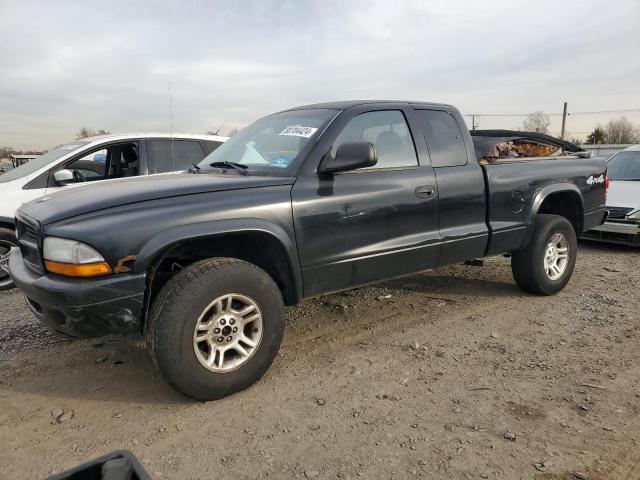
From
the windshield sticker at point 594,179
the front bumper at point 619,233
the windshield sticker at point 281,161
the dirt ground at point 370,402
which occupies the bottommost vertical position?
the dirt ground at point 370,402

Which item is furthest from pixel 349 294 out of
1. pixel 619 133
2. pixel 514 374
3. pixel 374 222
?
pixel 619 133

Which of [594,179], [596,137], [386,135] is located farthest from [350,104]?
[596,137]

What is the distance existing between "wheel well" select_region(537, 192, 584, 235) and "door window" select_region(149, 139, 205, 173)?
4350 mm

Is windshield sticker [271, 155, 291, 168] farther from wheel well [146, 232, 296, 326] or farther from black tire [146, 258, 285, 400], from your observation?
black tire [146, 258, 285, 400]

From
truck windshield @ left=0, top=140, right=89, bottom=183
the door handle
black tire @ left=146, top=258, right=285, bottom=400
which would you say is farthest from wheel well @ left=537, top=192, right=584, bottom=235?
truck windshield @ left=0, top=140, right=89, bottom=183

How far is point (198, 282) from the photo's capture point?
112 inches

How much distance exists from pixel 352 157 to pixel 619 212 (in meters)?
5.69

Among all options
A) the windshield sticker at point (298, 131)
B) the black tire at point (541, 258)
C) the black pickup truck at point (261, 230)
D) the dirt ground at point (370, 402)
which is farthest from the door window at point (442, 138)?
the dirt ground at point (370, 402)

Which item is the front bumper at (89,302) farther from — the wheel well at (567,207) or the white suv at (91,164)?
the wheel well at (567,207)

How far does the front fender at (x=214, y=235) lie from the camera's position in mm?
2711

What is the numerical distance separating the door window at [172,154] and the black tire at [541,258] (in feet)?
13.8

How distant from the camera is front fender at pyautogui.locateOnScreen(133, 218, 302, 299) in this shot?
2.71 meters

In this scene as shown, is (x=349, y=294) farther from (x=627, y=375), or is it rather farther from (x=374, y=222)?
(x=627, y=375)

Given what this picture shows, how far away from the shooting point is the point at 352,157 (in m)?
3.26
